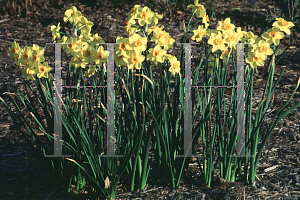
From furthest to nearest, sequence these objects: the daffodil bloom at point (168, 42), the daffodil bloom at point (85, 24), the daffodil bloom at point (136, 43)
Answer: the daffodil bloom at point (85, 24) → the daffodil bloom at point (168, 42) → the daffodil bloom at point (136, 43)

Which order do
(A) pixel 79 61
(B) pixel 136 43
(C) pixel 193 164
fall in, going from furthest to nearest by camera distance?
(C) pixel 193 164, (A) pixel 79 61, (B) pixel 136 43

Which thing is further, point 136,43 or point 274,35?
point 274,35

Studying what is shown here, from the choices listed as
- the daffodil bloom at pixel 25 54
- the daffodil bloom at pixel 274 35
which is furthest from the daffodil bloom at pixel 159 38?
the daffodil bloom at pixel 25 54

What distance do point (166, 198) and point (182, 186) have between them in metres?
0.15

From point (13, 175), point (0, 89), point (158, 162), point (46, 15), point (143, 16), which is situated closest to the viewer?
point (143, 16)

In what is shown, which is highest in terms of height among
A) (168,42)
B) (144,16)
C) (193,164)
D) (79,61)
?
(144,16)

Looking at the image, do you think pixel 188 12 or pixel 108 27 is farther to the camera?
pixel 188 12

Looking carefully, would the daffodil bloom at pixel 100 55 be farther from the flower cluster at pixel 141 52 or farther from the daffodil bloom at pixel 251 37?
the daffodil bloom at pixel 251 37

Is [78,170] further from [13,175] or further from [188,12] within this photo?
[188,12]

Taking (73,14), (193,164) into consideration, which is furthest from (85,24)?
(193,164)

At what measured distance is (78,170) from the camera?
6.40ft

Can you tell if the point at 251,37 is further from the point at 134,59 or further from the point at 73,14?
the point at 73,14

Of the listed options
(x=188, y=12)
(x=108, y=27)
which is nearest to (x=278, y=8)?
(x=188, y=12)

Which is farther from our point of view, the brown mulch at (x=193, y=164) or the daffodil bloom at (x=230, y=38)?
the brown mulch at (x=193, y=164)
